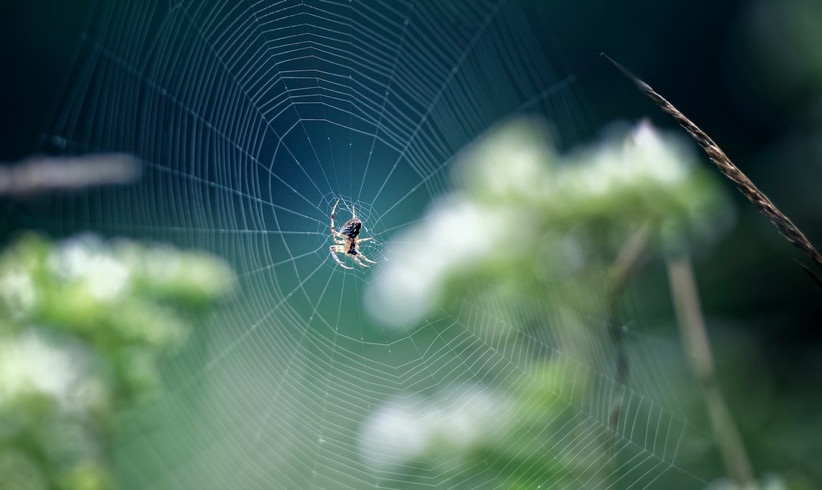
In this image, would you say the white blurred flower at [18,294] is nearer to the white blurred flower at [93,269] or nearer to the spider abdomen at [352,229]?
the white blurred flower at [93,269]

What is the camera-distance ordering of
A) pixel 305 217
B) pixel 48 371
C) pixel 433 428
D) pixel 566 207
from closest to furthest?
pixel 48 371
pixel 433 428
pixel 566 207
pixel 305 217

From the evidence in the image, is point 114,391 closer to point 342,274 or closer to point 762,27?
point 342,274

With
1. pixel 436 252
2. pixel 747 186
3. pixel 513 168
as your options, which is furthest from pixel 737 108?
pixel 747 186

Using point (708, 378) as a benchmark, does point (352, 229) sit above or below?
above

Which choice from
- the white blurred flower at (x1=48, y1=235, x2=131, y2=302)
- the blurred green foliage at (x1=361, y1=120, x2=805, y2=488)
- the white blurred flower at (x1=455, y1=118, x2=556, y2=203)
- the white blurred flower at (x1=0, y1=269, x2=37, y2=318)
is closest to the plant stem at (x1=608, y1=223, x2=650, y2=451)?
the blurred green foliage at (x1=361, y1=120, x2=805, y2=488)

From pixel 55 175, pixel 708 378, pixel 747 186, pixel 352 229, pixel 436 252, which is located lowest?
pixel 747 186

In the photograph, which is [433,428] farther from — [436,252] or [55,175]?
[55,175]

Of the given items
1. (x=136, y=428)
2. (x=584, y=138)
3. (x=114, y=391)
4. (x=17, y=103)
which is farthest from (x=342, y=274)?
(x=17, y=103)
